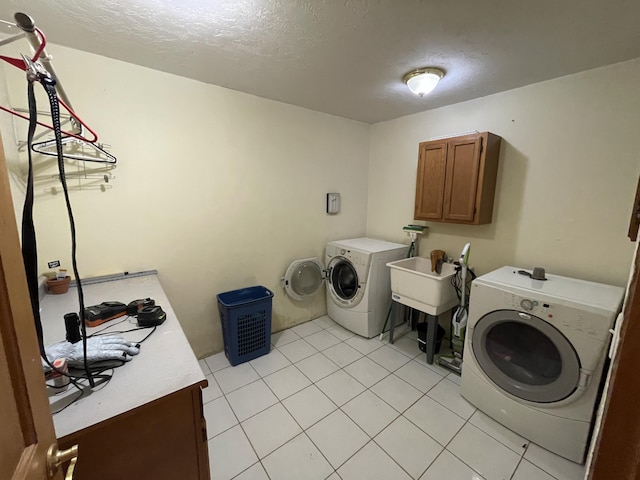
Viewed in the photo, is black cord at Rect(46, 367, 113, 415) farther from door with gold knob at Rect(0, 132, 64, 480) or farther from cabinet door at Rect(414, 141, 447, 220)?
cabinet door at Rect(414, 141, 447, 220)

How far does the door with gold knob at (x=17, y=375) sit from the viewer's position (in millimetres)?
472

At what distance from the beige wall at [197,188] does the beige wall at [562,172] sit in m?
1.44

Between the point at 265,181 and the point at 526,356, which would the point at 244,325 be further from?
the point at 526,356

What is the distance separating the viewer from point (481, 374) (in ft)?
5.98

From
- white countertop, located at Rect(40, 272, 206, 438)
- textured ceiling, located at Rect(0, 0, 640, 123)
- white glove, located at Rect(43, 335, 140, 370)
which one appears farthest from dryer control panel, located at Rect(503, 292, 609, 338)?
white glove, located at Rect(43, 335, 140, 370)

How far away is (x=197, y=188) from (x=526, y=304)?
2515 millimetres

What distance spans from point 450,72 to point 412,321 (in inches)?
95.6

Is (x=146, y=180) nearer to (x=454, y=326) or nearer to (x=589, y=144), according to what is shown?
(x=454, y=326)

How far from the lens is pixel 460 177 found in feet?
7.35

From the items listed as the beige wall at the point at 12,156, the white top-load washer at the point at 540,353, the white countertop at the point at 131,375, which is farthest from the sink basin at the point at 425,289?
the beige wall at the point at 12,156

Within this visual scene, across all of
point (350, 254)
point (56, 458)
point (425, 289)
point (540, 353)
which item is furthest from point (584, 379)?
point (56, 458)

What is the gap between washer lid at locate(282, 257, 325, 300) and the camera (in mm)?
2768

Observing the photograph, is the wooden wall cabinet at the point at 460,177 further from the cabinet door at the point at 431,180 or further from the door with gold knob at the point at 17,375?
the door with gold knob at the point at 17,375

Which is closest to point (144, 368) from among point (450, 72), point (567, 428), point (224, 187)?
point (224, 187)
